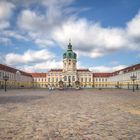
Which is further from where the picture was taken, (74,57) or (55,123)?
(74,57)

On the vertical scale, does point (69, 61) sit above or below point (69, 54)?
below

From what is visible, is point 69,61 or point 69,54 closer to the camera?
point 69,61

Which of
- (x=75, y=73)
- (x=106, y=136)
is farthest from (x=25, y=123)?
(x=75, y=73)

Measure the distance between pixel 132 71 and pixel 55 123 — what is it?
92.8 metres

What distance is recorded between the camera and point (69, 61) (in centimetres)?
14812

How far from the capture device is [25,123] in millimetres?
8945

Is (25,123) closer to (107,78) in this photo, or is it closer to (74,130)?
(74,130)

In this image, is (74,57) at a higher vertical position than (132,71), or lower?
higher

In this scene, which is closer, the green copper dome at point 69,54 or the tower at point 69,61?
the tower at point 69,61

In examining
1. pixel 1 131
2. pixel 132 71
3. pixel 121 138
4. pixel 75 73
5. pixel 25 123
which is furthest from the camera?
pixel 75 73

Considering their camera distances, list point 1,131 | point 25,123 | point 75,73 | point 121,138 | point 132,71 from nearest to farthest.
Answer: point 121,138
point 1,131
point 25,123
point 132,71
point 75,73

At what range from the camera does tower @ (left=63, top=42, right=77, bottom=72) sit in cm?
14788

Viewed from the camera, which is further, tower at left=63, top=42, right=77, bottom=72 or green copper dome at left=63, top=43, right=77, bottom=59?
green copper dome at left=63, top=43, right=77, bottom=59

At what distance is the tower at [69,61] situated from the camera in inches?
5822
